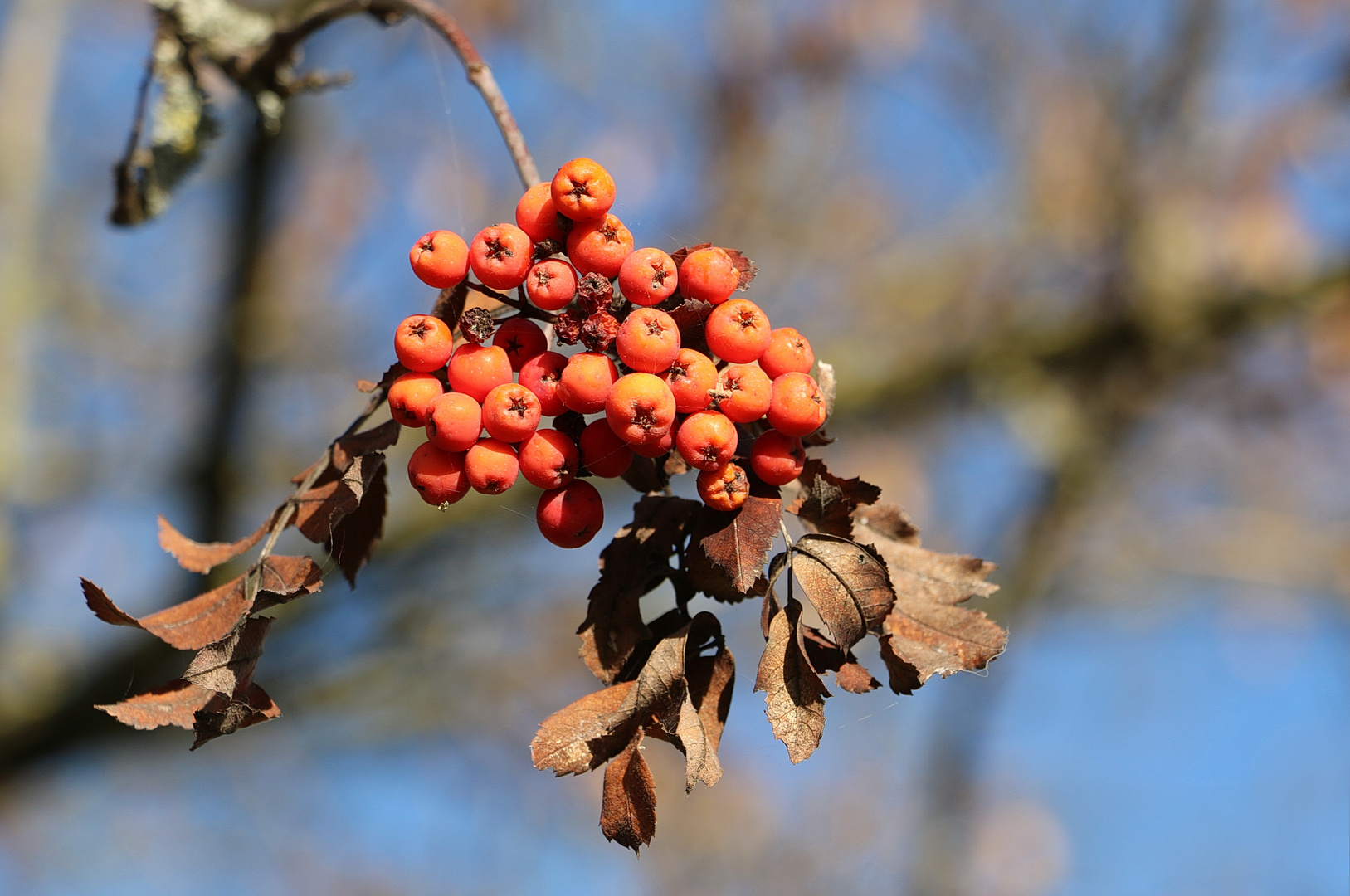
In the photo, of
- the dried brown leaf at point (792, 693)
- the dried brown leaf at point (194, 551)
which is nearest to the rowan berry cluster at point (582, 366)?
the dried brown leaf at point (792, 693)

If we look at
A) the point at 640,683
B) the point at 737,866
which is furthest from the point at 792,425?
the point at 737,866

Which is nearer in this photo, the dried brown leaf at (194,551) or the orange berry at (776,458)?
the orange berry at (776,458)

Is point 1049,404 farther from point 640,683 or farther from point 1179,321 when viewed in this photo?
point 640,683

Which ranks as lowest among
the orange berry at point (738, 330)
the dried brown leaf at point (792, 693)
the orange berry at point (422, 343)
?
the dried brown leaf at point (792, 693)

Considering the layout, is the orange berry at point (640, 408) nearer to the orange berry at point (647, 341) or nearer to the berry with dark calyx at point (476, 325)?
the orange berry at point (647, 341)

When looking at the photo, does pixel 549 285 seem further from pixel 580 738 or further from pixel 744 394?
pixel 580 738

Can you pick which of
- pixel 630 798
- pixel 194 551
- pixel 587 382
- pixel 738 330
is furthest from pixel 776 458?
pixel 194 551

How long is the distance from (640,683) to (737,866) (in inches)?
395

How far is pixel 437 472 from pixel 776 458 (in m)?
0.48

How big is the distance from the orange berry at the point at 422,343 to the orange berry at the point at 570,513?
24 cm

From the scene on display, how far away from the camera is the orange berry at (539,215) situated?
136 centimetres

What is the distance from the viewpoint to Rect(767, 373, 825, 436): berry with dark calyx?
4.36 ft

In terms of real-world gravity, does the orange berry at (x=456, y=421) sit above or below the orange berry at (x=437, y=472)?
→ above

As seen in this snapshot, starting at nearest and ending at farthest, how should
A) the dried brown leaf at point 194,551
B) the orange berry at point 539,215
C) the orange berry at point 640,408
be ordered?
the orange berry at point 640,408, the orange berry at point 539,215, the dried brown leaf at point 194,551
